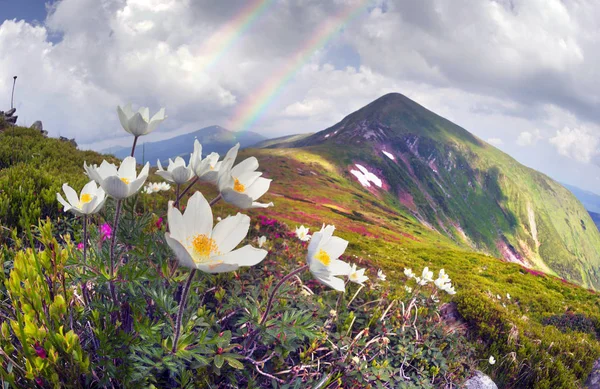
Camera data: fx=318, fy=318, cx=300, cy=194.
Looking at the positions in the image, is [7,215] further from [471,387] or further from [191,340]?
[471,387]

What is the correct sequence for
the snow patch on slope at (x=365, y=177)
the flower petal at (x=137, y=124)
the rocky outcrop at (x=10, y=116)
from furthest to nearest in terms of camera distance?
the snow patch on slope at (x=365, y=177)
the rocky outcrop at (x=10, y=116)
the flower petal at (x=137, y=124)

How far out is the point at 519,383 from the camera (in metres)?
3.94

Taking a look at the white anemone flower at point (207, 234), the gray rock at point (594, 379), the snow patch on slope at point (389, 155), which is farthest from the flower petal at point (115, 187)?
the snow patch on slope at point (389, 155)

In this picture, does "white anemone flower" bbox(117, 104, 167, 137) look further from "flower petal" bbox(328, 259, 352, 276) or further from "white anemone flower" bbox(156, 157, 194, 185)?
"flower petal" bbox(328, 259, 352, 276)

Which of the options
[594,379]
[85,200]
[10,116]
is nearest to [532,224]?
[594,379]

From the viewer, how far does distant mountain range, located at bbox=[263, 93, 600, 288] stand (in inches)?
2618

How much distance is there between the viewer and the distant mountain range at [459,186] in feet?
218

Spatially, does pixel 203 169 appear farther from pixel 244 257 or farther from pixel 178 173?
pixel 244 257

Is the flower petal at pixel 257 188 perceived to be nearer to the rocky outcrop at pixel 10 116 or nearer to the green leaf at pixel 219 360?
the green leaf at pixel 219 360

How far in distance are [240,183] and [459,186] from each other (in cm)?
10645

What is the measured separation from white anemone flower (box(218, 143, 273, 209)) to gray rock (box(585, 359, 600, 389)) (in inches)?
234

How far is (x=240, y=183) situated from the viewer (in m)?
2.05

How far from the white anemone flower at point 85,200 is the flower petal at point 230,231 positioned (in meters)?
0.77

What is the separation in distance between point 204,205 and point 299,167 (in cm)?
4718
